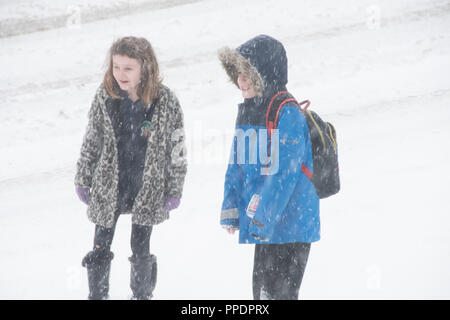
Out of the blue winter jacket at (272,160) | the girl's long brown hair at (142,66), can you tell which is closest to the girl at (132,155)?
the girl's long brown hair at (142,66)

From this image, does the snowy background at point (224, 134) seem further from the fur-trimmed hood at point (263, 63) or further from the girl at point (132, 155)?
the fur-trimmed hood at point (263, 63)

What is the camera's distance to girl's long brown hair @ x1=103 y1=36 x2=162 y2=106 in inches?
98.4

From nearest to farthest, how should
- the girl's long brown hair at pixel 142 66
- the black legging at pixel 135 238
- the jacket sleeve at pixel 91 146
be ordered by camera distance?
the girl's long brown hair at pixel 142 66 → the jacket sleeve at pixel 91 146 → the black legging at pixel 135 238

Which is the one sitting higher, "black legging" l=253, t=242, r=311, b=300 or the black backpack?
the black backpack

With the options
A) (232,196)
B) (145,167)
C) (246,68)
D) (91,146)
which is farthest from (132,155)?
(246,68)

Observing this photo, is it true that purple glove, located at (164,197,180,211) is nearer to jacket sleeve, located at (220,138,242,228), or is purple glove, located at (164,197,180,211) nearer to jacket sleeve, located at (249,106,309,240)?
jacket sleeve, located at (220,138,242,228)

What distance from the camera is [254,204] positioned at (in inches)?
92.7

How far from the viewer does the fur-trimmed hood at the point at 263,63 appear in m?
2.25

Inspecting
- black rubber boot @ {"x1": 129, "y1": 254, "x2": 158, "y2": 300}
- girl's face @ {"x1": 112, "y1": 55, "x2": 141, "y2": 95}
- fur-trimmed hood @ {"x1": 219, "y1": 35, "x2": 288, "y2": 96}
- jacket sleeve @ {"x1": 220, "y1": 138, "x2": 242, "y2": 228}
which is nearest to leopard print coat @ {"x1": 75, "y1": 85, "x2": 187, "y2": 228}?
girl's face @ {"x1": 112, "y1": 55, "x2": 141, "y2": 95}

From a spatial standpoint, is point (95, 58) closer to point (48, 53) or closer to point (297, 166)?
point (48, 53)

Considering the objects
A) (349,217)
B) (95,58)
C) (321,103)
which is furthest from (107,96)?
(95,58)

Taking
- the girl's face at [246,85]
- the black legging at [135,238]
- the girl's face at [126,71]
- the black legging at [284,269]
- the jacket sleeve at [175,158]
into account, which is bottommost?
the black legging at [284,269]

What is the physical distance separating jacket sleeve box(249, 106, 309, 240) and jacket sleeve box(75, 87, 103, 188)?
1088 mm

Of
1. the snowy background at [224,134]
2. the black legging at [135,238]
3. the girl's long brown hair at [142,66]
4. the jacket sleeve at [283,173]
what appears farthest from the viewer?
the snowy background at [224,134]
